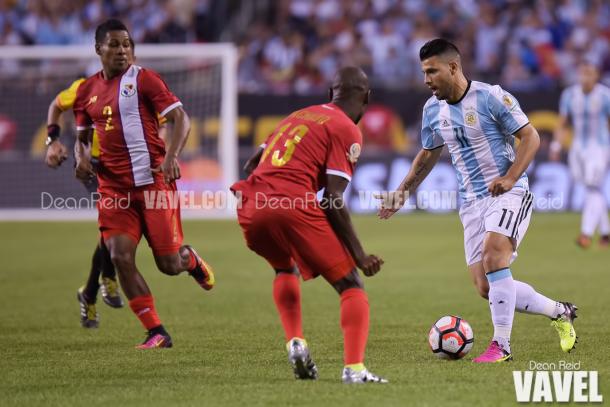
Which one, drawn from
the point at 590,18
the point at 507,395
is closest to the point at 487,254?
the point at 507,395

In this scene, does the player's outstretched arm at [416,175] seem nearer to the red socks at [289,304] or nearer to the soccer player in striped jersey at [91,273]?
the red socks at [289,304]

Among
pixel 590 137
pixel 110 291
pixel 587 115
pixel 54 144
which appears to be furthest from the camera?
pixel 590 137

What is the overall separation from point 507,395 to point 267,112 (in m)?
15.2

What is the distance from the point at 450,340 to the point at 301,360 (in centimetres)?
137

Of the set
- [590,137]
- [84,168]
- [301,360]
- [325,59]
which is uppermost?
[325,59]

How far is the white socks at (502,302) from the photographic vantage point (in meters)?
7.55

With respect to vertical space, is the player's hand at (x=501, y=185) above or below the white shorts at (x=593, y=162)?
below

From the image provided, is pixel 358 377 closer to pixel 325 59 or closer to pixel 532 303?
pixel 532 303

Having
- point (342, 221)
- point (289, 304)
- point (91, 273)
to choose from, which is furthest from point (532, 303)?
point (91, 273)

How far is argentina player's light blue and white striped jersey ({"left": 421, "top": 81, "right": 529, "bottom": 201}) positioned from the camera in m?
7.64

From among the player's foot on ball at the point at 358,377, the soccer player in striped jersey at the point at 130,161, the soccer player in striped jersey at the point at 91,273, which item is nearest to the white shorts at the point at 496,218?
the player's foot on ball at the point at 358,377

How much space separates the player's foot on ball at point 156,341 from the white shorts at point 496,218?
239 cm

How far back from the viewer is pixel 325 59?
23625mm

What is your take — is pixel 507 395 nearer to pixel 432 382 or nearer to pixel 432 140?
pixel 432 382
